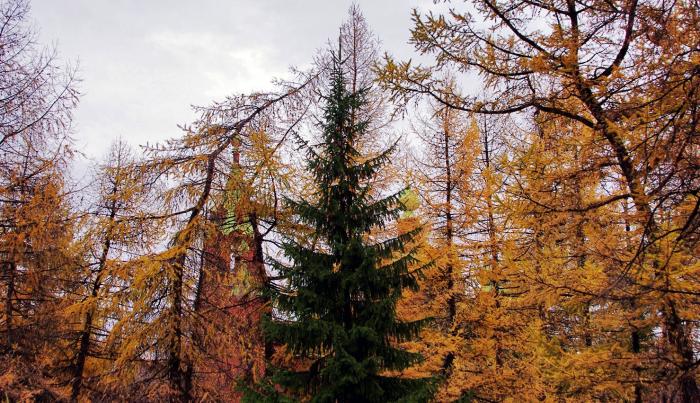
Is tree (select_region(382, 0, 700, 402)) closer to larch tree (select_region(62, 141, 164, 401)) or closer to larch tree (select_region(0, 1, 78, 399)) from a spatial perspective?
larch tree (select_region(62, 141, 164, 401))

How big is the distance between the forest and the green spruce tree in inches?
1.4

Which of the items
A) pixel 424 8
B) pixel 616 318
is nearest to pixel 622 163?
pixel 424 8

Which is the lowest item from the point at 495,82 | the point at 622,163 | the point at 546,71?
the point at 622,163

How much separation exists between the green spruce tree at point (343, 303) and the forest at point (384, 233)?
4 centimetres

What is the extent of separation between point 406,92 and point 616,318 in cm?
596

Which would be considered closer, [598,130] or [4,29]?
[598,130]

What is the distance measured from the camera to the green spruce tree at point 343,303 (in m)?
6.11

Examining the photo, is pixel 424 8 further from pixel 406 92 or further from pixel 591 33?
pixel 591 33

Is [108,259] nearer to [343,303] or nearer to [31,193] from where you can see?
[31,193]

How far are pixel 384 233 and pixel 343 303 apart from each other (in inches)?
189

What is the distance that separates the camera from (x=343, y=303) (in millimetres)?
6695

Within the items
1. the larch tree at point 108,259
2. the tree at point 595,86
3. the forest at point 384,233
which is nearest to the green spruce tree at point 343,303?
the forest at point 384,233

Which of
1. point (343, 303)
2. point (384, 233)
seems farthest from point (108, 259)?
point (384, 233)

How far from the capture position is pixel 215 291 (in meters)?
8.50
